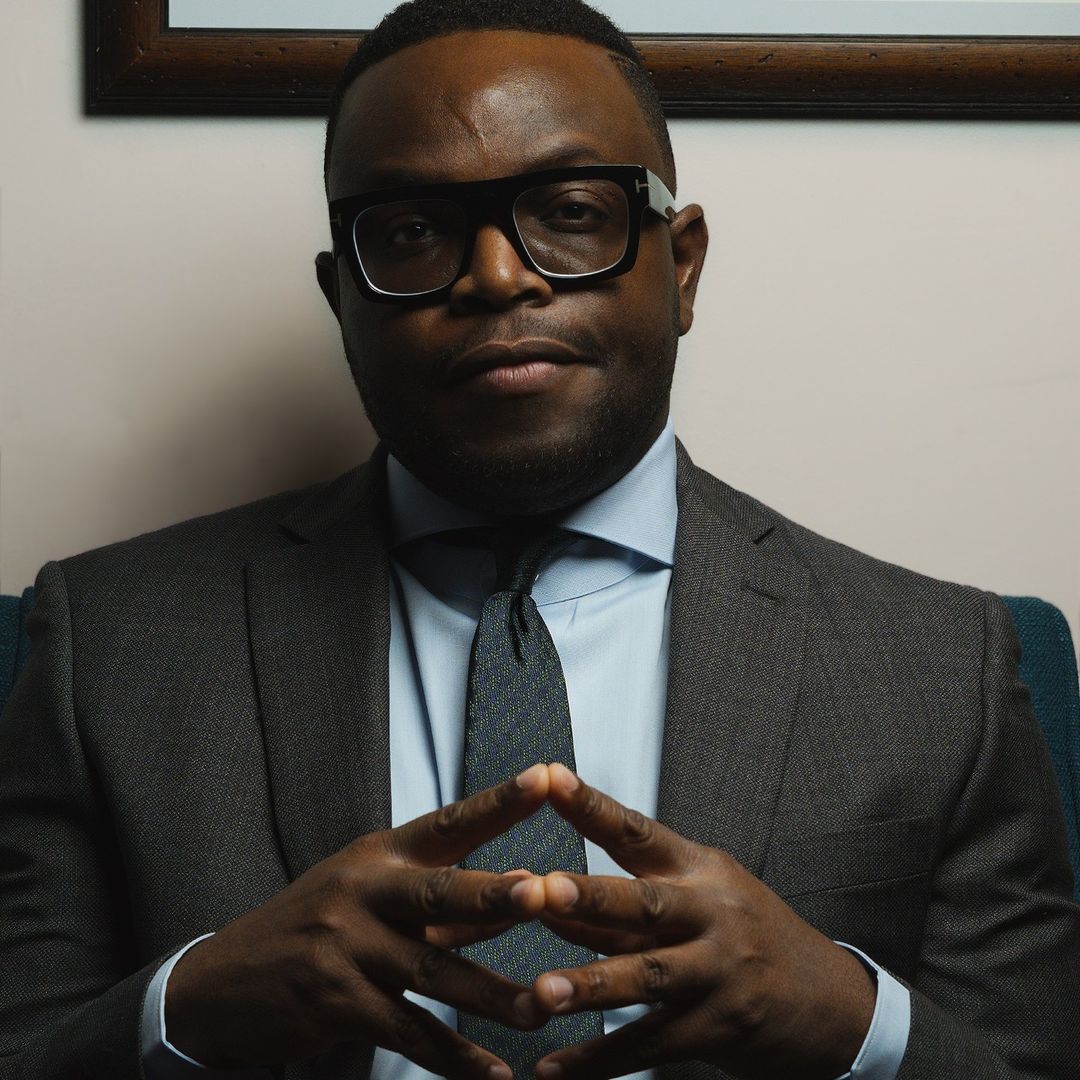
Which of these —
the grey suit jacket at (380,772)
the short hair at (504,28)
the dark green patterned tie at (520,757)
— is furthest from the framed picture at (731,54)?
the dark green patterned tie at (520,757)

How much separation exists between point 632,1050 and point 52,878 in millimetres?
525

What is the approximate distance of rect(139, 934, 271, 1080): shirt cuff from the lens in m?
1.04

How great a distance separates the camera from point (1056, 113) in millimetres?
1544

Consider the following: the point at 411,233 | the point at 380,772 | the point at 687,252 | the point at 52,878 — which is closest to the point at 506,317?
the point at 411,233

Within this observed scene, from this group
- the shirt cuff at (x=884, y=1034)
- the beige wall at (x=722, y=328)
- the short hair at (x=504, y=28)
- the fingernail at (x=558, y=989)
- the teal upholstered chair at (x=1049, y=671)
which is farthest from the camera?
the beige wall at (x=722, y=328)

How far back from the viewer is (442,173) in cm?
118

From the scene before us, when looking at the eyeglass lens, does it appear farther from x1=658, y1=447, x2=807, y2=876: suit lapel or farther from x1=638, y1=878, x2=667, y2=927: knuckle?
x1=638, y1=878, x2=667, y2=927: knuckle

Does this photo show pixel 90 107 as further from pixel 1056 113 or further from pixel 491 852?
pixel 1056 113

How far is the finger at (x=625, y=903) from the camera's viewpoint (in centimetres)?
85

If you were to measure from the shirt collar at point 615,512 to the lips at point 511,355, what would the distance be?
0.15m

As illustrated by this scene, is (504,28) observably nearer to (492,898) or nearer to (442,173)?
(442,173)

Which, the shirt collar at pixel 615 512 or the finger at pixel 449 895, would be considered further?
the shirt collar at pixel 615 512

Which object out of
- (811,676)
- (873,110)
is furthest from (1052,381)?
(811,676)

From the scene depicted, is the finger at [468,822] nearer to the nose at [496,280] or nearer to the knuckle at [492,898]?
the knuckle at [492,898]
